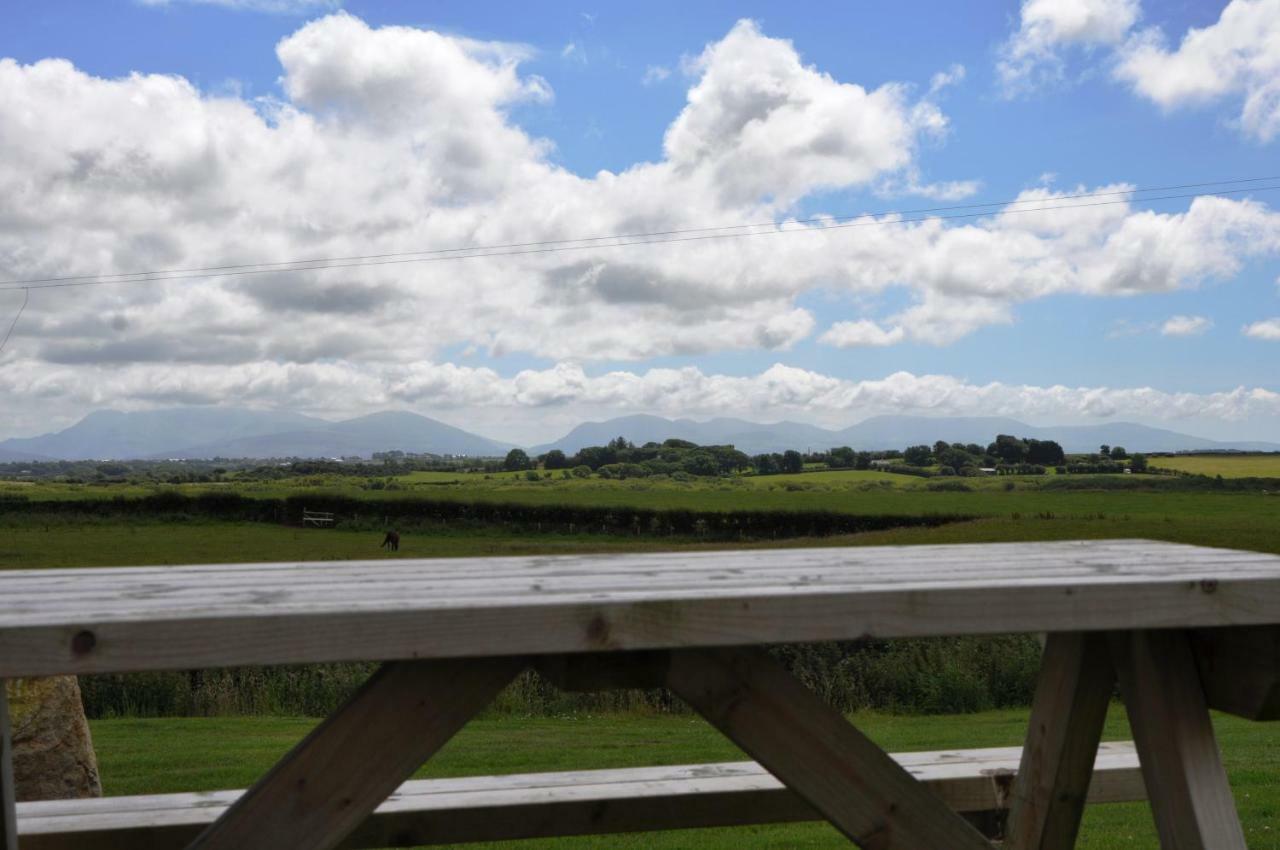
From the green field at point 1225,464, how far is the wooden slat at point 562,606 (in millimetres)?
77518

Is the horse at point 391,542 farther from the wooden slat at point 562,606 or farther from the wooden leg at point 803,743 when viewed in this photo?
the wooden leg at point 803,743

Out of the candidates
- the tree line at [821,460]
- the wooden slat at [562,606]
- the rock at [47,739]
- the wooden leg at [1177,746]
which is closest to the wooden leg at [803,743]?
the wooden slat at [562,606]

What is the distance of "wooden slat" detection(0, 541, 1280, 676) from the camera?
6.97 feet

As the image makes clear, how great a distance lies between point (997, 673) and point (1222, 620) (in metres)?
11.0

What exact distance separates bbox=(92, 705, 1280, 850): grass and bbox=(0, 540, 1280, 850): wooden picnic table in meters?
2.88

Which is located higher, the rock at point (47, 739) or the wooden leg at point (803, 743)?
the wooden leg at point (803, 743)

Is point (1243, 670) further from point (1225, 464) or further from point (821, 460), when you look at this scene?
point (821, 460)

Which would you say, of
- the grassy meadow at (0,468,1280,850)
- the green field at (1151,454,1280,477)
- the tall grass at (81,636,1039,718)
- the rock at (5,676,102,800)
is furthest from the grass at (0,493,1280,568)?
the rock at (5,676,102,800)

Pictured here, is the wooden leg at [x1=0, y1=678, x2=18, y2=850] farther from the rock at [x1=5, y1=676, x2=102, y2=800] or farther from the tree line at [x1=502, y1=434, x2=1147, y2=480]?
the tree line at [x1=502, y1=434, x2=1147, y2=480]

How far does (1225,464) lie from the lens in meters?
76.9

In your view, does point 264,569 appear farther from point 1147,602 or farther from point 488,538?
point 488,538

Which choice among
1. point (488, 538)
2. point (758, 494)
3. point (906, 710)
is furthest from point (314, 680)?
point (758, 494)

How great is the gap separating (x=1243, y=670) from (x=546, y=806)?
6.20ft

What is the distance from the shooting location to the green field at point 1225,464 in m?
72.7
